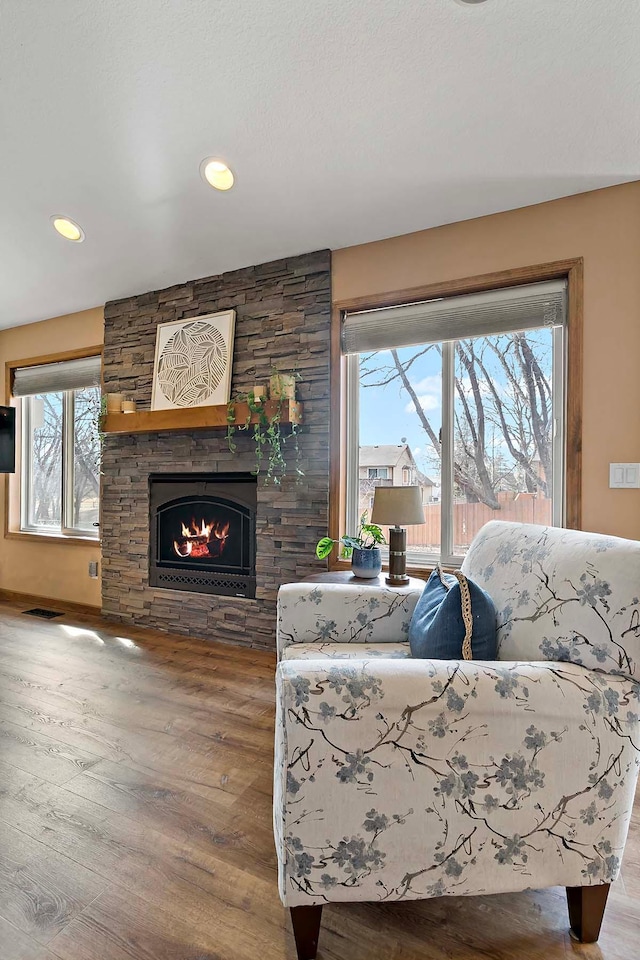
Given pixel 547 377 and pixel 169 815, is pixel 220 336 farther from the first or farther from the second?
pixel 169 815

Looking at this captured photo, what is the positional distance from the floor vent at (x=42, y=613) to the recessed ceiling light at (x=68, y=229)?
2.73 m

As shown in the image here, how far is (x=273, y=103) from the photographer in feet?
6.67

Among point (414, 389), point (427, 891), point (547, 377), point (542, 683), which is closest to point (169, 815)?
point (427, 891)

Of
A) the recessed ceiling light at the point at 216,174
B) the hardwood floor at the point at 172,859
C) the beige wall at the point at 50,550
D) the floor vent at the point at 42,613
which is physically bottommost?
the floor vent at the point at 42,613

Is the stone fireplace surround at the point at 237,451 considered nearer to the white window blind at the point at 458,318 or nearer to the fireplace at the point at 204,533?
the fireplace at the point at 204,533

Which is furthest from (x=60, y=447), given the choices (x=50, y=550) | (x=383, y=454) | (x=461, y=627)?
(x=461, y=627)

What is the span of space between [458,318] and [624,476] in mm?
1118

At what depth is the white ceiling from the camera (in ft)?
5.66

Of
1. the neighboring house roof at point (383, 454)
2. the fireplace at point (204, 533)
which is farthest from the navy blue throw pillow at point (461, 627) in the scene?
the fireplace at point (204, 533)

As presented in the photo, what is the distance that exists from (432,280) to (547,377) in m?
0.78

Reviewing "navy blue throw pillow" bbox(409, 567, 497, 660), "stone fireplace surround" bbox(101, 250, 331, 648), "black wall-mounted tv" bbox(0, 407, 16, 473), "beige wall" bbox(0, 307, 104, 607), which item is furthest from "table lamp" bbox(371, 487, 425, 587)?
"black wall-mounted tv" bbox(0, 407, 16, 473)

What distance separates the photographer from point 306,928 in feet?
3.52

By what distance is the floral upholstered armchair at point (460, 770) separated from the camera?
1016mm

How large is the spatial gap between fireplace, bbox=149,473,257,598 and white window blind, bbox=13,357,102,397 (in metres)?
1.12
